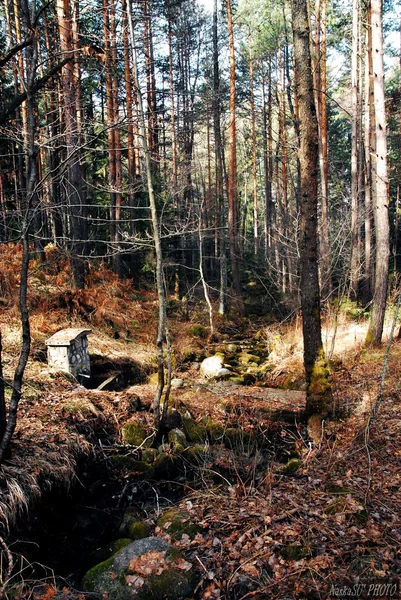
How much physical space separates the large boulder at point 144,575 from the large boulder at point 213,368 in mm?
6290

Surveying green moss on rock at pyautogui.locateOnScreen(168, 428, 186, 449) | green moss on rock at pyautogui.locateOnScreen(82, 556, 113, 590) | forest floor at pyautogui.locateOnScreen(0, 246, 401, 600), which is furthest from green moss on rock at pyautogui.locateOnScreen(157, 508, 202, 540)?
green moss on rock at pyautogui.locateOnScreen(168, 428, 186, 449)

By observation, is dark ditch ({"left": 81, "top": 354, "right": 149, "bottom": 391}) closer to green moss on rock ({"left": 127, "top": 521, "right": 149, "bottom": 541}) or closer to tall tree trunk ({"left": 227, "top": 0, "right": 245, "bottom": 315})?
green moss on rock ({"left": 127, "top": 521, "right": 149, "bottom": 541})

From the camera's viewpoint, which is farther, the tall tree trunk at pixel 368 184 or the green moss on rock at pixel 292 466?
the tall tree trunk at pixel 368 184

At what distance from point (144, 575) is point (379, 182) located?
31.1 ft

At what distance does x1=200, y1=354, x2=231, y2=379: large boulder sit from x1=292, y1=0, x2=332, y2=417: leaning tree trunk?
13.5ft

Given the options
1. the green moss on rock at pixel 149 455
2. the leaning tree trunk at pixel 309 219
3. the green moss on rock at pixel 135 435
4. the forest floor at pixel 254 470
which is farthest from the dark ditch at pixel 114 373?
the leaning tree trunk at pixel 309 219

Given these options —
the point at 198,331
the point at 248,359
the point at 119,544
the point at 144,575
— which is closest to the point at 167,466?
the point at 119,544

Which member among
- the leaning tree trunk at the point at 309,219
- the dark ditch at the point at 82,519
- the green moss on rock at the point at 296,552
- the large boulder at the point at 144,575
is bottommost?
the dark ditch at the point at 82,519

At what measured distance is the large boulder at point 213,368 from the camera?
33.0ft

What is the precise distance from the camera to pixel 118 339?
11.0 m

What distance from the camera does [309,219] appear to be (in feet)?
18.8

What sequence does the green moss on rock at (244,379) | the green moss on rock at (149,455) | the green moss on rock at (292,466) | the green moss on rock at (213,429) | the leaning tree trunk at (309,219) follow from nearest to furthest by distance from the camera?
the green moss on rock at (292,466), the leaning tree trunk at (309,219), the green moss on rock at (149,455), the green moss on rock at (213,429), the green moss on rock at (244,379)

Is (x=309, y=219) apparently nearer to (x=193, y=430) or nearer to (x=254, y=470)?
(x=254, y=470)

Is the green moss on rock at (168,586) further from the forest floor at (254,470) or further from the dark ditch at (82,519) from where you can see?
the dark ditch at (82,519)
